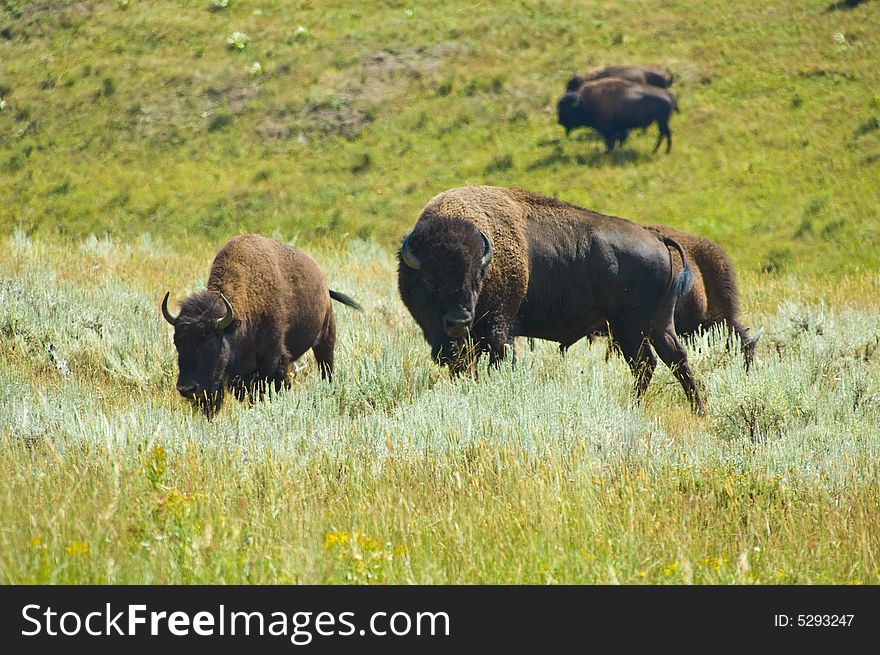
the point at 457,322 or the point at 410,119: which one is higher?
the point at 457,322

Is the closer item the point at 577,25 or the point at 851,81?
the point at 851,81

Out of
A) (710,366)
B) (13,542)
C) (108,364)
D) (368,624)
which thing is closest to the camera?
(368,624)

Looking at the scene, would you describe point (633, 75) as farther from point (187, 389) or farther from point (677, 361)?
point (187, 389)

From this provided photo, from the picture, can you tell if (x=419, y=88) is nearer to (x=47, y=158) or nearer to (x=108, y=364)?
(x=47, y=158)

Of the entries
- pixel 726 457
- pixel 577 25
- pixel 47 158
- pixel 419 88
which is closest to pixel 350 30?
pixel 419 88

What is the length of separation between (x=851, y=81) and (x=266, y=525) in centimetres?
2770

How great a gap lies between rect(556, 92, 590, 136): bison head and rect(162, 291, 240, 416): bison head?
20.2m

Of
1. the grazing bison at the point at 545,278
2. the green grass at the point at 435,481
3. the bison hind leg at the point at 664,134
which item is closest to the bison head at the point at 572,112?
the bison hind leg at the point at 664,134

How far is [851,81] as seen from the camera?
91.8ft

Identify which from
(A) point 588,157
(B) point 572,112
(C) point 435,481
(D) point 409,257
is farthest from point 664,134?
(C) point 435,481

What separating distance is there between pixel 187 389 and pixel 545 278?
3042mm

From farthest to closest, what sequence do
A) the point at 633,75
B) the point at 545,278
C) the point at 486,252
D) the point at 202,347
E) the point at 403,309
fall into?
the point at 633,75 → the point at 403,309 → the point at 545,278 → the point at 486,252 → the point at 202,347

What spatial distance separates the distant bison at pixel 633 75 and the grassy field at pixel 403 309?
819mm

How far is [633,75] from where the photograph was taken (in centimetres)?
2811
